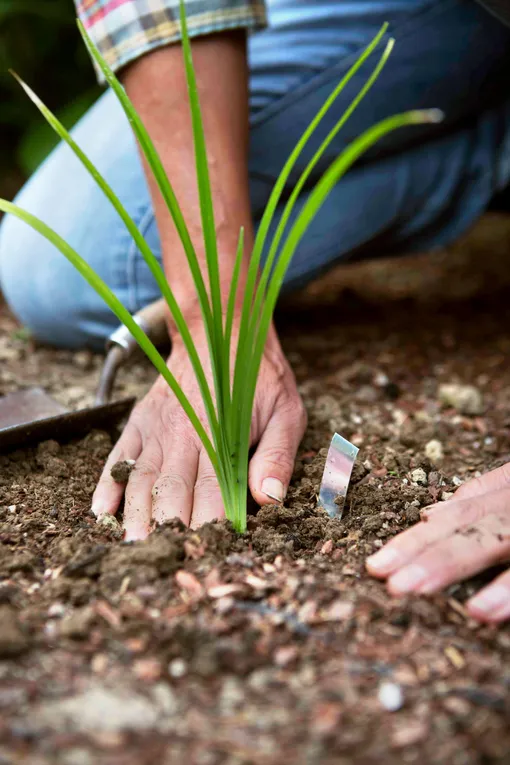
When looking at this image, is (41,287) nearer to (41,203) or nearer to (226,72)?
(41,203)

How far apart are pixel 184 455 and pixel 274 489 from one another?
16 cm

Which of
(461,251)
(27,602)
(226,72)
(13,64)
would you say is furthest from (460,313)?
(13,64)

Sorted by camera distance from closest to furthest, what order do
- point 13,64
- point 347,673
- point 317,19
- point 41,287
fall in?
point 347,673 → point 317,19 → point 41,287 → point 13,64

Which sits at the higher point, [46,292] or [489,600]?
[489,600]

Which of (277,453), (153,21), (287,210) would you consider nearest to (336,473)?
(277,453)

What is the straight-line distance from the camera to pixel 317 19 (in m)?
1.78

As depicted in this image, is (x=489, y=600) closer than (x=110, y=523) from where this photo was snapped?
Yes

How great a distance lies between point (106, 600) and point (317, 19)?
60.9 inches

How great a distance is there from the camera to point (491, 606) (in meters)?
0.77

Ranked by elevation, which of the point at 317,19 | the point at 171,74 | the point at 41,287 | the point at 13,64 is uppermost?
the point at 317,19

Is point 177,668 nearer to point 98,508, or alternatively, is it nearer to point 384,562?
point 384,562

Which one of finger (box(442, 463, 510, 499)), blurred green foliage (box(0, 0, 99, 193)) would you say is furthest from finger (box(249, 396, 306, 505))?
blurred green foliage (box(0, 0, 99, 193))

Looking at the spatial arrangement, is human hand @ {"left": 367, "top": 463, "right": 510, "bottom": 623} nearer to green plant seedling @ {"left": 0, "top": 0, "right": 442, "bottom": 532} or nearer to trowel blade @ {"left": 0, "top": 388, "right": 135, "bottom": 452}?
green plant seedling @ {"left": 0, "top": 0, "right": 442, "bottom": 532}

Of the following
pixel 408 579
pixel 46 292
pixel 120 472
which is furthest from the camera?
pixel 46 292
